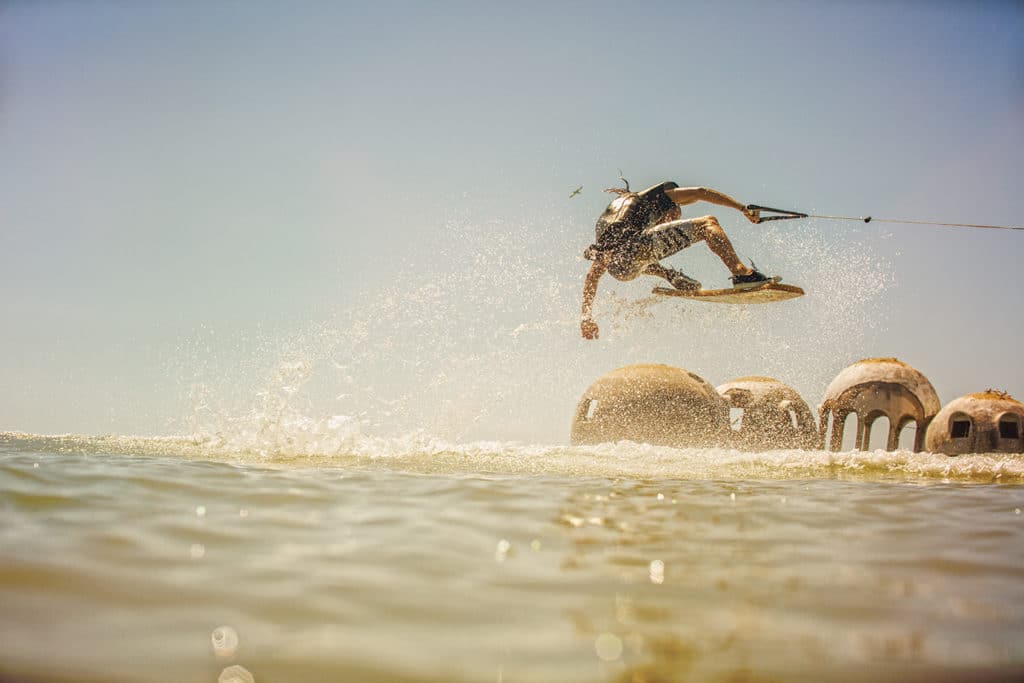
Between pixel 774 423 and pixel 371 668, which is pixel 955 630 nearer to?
pixel 371 668

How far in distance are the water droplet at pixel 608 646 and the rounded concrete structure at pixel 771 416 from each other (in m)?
22.1

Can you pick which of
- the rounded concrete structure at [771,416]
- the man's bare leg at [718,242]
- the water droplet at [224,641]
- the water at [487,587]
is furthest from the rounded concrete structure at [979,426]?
the water droplet at [224,641]

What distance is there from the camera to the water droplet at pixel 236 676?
1.32m

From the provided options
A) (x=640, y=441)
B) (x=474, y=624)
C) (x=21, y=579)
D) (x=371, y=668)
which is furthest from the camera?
(x=640, y=441)

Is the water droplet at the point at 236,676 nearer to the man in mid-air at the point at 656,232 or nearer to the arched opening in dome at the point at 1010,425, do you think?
the man in mid-air at the point at 656,232

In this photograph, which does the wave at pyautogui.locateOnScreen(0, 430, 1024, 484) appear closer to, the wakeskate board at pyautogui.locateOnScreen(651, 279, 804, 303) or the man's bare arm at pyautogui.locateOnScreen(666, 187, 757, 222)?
the wakeskate board at pyautogui.locateOnScreen(651, 279, 804, 303)

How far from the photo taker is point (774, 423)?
2300cm

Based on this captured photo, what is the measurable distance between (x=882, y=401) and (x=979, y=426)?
9.10 feet

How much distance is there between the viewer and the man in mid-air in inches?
362

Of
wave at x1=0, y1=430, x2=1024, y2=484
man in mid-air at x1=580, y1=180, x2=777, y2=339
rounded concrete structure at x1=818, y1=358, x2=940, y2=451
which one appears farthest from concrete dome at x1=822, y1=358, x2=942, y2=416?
man in mid-air at x1=580, y1=180, x2=777, y2=339

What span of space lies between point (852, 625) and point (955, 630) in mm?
252

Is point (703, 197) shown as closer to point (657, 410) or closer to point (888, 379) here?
point (657, 410)

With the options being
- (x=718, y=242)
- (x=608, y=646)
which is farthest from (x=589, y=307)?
(x=608, y=646)

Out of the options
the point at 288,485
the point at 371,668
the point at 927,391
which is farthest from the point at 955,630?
the point at 927,391
